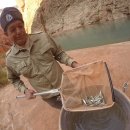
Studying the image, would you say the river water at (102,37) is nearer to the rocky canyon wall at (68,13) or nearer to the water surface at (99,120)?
the rocky canyon wall at (68,13)

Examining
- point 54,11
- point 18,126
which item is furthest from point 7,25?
point 54,11

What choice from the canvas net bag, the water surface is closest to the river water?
the water surface

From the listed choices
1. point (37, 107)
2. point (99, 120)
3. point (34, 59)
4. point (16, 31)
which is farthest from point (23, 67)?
point (37, 107)

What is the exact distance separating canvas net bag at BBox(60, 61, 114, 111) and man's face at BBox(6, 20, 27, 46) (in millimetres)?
594

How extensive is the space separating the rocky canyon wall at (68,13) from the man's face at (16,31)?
53.0 ft

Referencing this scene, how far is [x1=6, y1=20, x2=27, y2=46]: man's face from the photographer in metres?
1.61

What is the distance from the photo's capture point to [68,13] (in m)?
21.5

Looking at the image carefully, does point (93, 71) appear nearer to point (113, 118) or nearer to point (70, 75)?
point (70, 75)

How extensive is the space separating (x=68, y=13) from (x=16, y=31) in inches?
819

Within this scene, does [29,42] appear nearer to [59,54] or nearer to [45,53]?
[45,53]

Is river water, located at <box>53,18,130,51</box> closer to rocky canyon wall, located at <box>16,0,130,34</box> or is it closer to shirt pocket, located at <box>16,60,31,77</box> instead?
rocky canyon wall, located at <box>16,0,130,34</box>

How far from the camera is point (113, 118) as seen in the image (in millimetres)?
1685

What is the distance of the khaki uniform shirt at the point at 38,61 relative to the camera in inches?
70.4

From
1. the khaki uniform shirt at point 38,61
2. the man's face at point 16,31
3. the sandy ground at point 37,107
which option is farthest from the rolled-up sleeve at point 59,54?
the sandy ground at point 37,107
